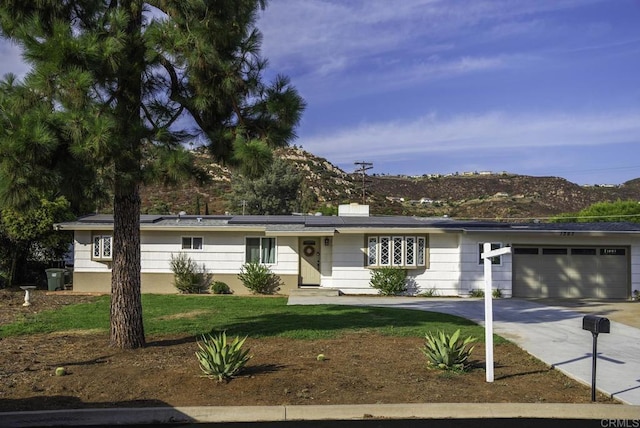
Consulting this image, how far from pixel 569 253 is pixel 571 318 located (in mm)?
7382

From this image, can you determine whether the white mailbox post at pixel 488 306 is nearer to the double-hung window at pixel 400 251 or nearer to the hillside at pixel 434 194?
the double-hung window at pixel 400 251

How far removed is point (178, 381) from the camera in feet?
25.9

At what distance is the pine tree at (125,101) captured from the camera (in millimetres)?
8125

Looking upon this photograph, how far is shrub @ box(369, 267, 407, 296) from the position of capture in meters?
21.4

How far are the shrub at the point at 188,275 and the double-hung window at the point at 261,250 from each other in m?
1.74

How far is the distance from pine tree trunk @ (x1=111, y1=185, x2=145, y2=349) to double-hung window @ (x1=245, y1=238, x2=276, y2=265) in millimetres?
12283

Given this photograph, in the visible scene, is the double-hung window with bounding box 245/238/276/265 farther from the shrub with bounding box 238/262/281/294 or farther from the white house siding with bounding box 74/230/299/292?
the shrub with bounding box 238/262/281/294

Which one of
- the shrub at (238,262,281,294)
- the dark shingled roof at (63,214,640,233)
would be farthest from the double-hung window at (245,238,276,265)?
the dark shingled roof at (63,214,640,233)

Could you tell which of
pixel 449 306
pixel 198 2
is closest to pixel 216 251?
pixel 449 306

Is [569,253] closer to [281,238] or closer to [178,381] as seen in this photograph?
[281,238]

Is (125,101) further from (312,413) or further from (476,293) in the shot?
(476,293)

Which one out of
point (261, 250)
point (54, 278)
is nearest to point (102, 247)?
point (54, 278)

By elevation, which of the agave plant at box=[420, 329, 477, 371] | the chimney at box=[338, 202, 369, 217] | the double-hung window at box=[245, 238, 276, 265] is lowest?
the agave plant at box=[420, 329, 477, 371]

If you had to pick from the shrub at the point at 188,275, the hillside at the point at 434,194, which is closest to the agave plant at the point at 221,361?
the shrub at the point at 188,275
